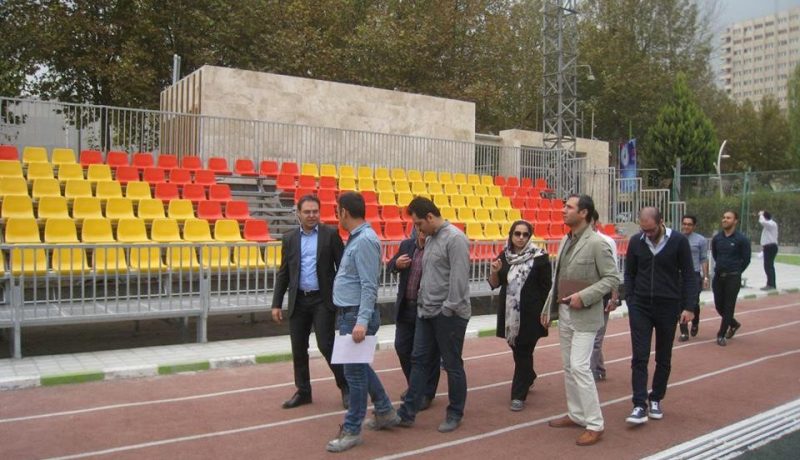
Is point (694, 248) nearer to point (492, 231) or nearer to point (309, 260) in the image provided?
point (492, 231)

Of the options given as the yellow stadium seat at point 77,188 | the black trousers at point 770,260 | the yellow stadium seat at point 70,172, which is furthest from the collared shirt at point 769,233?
the yellow stadium seat at point 70,172

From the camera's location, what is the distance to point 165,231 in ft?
37.0

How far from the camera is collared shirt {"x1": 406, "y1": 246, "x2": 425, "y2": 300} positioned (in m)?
5.98

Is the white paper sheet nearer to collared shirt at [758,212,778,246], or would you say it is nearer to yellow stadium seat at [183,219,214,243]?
yellow stadium seat at [183,219,214,243]

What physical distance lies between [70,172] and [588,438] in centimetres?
1108

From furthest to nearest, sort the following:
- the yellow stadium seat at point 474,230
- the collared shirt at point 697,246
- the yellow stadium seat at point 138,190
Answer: the yellow stadium seat at point 474,230 < the yellow stadium seat at point 138,190 < the collared shirt at point 697,246

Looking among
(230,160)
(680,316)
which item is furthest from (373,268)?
(230,160)

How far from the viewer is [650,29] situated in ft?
135

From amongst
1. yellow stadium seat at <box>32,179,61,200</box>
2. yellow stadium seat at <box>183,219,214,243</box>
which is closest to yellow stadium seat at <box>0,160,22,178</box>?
yellow stadium seat at <box>32,179,61,200</box>

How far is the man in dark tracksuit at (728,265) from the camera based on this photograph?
9.45 metres

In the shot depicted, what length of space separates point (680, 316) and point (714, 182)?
2460 centimetres

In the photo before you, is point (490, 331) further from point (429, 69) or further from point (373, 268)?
point (429, 69)

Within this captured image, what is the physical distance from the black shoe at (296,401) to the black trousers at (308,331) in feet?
0.13

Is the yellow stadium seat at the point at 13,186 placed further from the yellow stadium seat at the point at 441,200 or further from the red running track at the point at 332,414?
the yellow stadium seat at the point at 441,200
